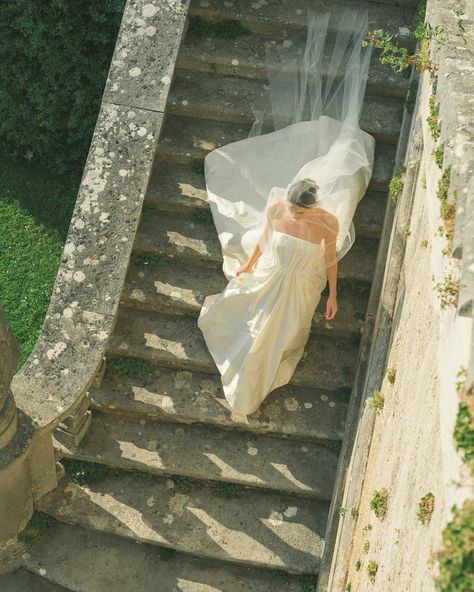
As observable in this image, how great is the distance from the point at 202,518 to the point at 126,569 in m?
0.63

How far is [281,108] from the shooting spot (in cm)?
681

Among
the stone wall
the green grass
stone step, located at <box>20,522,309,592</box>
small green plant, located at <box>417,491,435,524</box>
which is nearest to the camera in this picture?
the stone wall

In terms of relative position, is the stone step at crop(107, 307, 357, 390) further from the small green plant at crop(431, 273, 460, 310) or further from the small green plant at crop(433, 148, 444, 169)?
the small green plant at crop(431, 273, 460, 310)

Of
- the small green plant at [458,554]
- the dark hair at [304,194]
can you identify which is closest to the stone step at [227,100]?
the dark hair at [304,194]

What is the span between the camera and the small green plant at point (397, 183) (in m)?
5.98

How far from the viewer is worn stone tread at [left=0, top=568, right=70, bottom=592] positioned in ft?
20.1

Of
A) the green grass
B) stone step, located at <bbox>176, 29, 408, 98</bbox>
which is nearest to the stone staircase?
stone step, located at <bbox>176, 29, 408, 98</bbox>

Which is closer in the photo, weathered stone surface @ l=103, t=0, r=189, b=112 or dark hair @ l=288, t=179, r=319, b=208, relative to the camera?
dark hair @ l=288, t=179, r=319, b=208

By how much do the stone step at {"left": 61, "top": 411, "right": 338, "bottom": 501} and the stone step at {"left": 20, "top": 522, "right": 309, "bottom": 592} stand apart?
554 mm

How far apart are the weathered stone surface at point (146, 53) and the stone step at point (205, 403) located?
1.91 meters

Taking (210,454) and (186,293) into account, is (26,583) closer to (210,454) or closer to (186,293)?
(210,454)

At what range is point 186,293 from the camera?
21.1 feet

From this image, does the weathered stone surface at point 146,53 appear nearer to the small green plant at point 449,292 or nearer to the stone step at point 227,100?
the stone step at point 227,100

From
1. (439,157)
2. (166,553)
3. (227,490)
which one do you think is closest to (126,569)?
(166,553)
